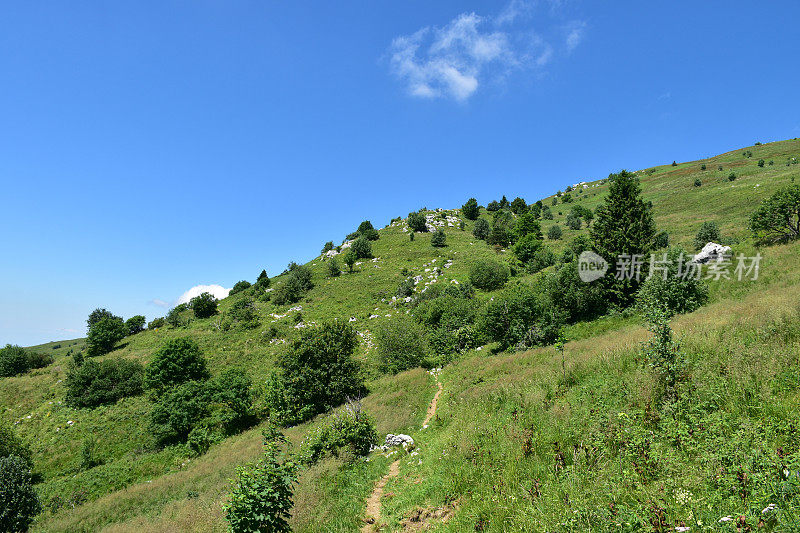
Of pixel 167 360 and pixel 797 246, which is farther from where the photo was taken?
pixel 167 360

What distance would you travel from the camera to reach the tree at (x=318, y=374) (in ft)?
85.9

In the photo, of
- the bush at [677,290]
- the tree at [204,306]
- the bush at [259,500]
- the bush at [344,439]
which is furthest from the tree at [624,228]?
the tree at [204,306]

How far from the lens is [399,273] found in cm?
6250

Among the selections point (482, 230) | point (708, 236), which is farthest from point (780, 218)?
point (482, 230)

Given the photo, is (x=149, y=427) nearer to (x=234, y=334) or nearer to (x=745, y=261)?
(x=234, y=334)

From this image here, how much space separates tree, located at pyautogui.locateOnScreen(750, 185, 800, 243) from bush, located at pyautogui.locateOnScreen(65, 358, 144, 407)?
224 ft

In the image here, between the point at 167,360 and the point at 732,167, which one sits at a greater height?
the point at 732,167

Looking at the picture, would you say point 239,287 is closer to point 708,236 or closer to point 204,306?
point 204,306

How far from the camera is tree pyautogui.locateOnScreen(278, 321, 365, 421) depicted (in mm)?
26188

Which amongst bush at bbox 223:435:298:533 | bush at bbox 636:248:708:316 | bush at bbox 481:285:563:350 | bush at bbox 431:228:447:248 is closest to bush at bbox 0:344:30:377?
bush at bbox 223:435:298:533

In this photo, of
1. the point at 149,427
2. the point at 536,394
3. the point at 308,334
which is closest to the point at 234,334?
the point at 149,427

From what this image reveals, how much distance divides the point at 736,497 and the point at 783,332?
6989 mm

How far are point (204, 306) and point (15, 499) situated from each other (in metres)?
47.0

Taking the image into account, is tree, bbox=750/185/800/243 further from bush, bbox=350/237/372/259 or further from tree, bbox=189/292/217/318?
tree, bbox=189/292/217/318
